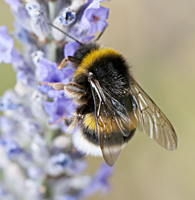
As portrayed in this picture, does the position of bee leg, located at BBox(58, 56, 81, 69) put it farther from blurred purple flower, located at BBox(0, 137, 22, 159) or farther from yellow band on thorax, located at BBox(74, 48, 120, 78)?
blurred purple flower, located at BBox(0, 137, 22, 159)

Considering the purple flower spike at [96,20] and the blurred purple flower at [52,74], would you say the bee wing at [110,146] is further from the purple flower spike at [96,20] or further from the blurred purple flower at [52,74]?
the purple flower spike at [96,20]

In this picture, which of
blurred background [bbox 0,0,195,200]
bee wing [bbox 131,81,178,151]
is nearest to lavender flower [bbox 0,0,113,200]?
bee wing [bbox 131,81,178,151]

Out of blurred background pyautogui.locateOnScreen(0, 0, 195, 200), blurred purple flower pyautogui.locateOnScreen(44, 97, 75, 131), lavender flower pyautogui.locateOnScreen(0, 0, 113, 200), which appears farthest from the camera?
blurred background pyautogui.locateOnScreen(0, 0, 195, 200)

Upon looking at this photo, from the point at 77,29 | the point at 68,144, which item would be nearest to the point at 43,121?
the point at 68,144

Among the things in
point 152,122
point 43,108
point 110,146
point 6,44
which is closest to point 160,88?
point 152,122

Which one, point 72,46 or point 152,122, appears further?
point 152,122

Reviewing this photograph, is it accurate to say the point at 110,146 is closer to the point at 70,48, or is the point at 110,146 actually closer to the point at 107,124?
the point at 107,124
